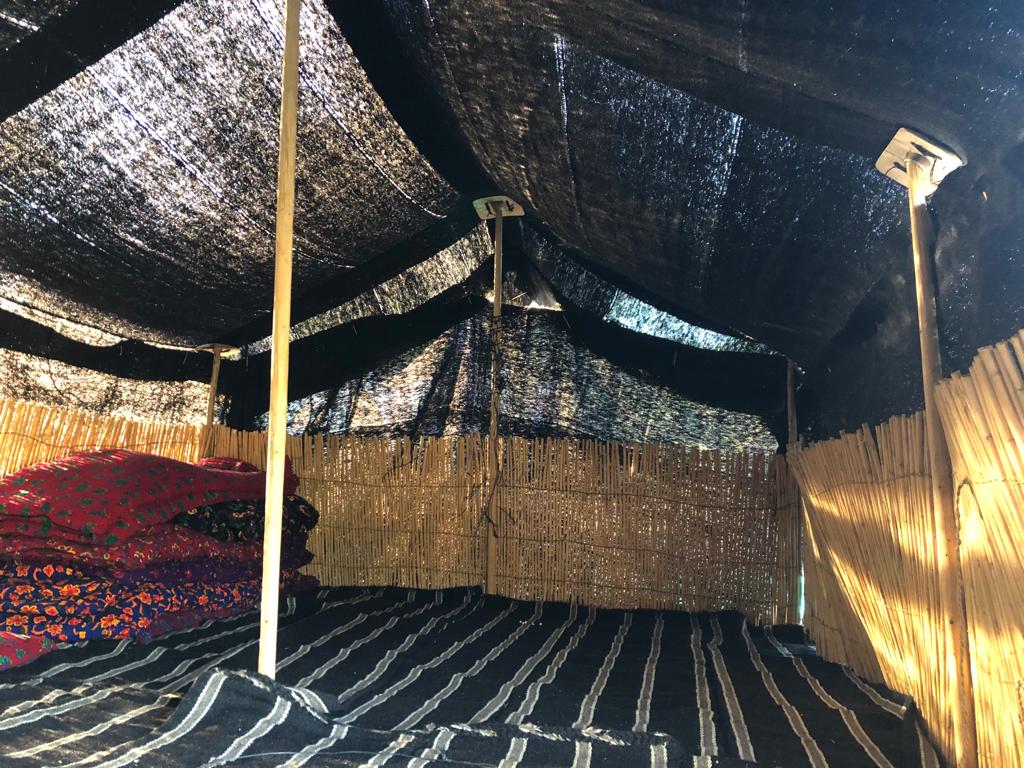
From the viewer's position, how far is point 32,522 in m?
2.68

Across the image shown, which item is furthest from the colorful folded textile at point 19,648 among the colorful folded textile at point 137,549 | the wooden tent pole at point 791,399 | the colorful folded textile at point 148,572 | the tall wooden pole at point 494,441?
the wooden tent pole at point 791,399

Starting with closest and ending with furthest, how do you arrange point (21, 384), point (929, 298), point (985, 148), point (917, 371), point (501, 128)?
point (985, 148) < point (929, 298) < point (917, 371) < point (501, 128) < point (21, 384)

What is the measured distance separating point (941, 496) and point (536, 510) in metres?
2.54

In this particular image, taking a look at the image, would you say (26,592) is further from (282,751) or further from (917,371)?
(917,371)

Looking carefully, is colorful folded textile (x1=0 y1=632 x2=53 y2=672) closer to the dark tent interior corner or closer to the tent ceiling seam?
the dark tent interior corner

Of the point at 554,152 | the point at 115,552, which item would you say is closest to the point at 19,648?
the point at 115,552

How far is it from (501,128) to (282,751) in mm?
1885

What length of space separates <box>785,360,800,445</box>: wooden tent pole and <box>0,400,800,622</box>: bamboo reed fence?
125 millimetres

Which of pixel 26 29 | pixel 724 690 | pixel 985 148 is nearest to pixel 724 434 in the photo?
pixel 724 690

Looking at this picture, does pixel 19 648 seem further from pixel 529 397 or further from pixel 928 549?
pixel 529 397

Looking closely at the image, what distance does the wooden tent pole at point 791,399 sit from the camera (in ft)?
12.1

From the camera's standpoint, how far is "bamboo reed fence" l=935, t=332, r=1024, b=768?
4.24 feet

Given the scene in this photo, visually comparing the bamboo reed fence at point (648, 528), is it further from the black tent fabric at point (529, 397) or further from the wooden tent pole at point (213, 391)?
the wooden tent pole at point (213, 391)

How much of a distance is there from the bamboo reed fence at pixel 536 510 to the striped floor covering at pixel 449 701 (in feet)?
1.51
